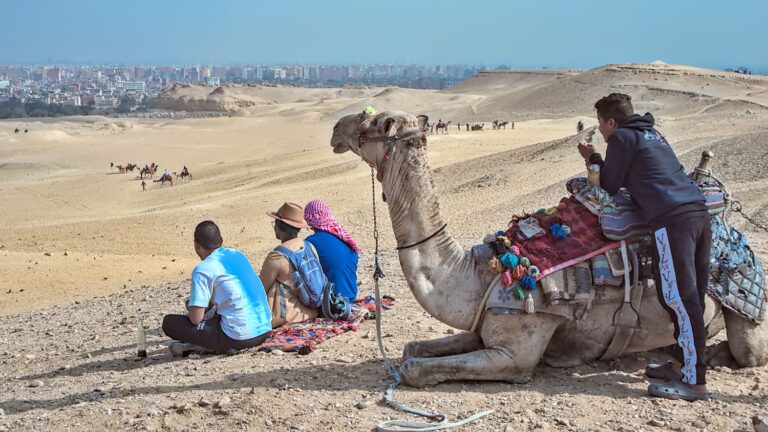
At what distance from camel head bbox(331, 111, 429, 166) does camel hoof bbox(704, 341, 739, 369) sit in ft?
8.98

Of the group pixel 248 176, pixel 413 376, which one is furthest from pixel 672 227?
pixel 248 176

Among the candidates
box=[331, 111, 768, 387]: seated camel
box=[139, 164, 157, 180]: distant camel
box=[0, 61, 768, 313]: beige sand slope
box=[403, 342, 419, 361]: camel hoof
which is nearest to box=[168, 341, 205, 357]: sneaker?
box=[403, 342, 419, 361]: camel hoof

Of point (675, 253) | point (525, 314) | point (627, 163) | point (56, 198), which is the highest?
point (627, 163)

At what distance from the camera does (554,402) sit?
5602 millimetres

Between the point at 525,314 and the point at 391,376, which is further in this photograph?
the point at 391,376

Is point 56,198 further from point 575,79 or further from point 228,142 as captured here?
point 575,79

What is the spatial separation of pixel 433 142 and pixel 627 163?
29.7 m

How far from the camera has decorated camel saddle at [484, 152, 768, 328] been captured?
5.80m

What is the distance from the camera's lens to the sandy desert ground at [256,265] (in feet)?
18.3

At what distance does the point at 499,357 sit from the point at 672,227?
4.60ft

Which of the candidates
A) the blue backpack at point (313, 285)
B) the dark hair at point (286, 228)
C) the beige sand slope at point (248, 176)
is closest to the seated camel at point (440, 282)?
the blue backpack at point (313, 285)

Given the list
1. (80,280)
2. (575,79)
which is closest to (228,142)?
(575,79)

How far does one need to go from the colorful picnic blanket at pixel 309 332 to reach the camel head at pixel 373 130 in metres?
1.93

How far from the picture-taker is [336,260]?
26.9 ft
